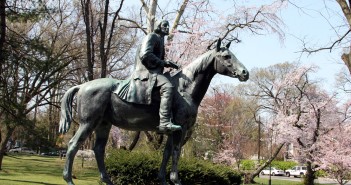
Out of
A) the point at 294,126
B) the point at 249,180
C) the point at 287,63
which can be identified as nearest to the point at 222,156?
the point at 249,180

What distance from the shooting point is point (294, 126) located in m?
23.5

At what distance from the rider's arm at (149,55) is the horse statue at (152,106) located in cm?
31

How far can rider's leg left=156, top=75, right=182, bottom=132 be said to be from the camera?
4965 millimetres

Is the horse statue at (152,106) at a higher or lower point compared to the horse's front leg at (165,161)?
higher

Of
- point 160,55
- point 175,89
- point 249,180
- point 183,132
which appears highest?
point 160,55

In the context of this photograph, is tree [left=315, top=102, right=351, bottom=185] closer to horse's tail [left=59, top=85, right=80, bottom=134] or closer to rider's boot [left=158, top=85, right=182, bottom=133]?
rider's boot [left=158, top=85, right=182, bottom=133]

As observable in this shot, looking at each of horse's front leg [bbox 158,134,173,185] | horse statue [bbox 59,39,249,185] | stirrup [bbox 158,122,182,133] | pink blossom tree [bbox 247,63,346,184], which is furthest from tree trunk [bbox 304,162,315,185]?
stirrup [bbox 158,122,182,133]

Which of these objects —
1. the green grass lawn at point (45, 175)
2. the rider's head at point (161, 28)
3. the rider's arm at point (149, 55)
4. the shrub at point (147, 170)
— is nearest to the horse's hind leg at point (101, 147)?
the rider's arm at point (149, 55)

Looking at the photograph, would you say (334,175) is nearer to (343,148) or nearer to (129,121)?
(343,148)

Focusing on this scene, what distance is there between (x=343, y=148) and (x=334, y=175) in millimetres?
1473

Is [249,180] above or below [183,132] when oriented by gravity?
below

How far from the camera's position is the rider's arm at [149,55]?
5.27m

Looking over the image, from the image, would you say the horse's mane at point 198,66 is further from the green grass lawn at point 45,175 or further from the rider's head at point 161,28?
the green grass lawn at point 45,175

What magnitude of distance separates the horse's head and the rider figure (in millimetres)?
659
